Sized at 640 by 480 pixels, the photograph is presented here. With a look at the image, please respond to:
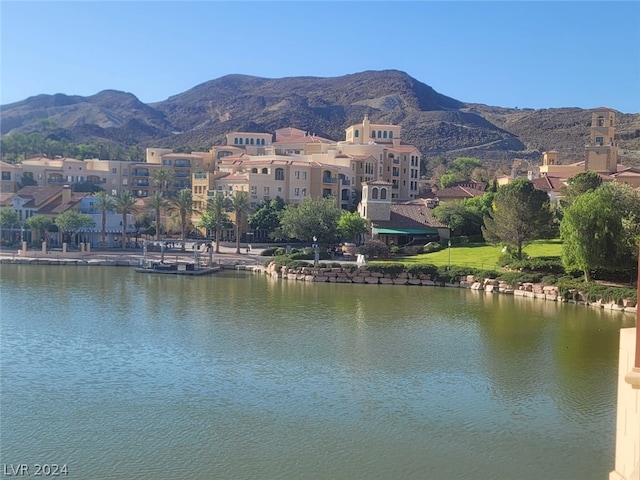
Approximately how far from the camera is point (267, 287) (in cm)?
4747

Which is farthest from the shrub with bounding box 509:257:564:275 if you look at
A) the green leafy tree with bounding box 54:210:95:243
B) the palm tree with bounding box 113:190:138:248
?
the green leafy tree with bounding box 54:210:95:243

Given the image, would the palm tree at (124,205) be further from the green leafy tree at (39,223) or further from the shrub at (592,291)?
the shrub at (592,291)

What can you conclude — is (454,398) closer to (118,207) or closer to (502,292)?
(502,292)

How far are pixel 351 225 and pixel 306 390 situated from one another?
4086 cm

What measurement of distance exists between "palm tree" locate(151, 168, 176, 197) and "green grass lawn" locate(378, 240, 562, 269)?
38.0 meters

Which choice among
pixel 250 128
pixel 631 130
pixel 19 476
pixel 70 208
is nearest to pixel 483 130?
pixel 631 130

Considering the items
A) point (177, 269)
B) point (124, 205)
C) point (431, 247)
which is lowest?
point (177, 269)

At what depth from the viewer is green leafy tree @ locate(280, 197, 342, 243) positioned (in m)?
62.2

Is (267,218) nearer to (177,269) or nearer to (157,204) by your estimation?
(157,204)

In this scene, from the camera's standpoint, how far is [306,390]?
2216cm

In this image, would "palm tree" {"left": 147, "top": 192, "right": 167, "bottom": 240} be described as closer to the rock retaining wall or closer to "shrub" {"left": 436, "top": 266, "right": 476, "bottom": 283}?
the rock retaining wall

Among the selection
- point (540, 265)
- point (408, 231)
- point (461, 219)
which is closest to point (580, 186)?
point (461, 219)

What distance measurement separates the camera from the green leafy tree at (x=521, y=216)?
50.2m

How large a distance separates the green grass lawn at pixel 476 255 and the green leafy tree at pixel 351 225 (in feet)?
16.6
